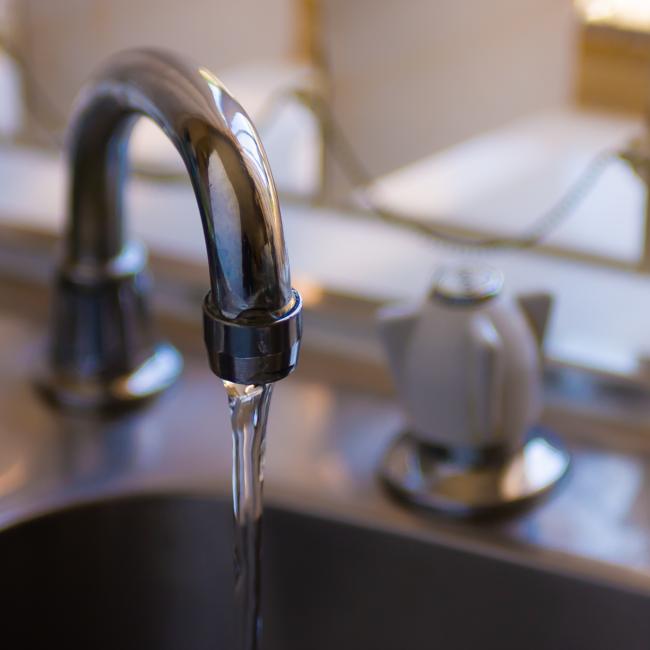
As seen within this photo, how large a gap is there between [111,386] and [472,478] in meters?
0.25

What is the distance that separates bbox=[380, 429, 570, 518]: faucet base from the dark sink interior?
0.09ft

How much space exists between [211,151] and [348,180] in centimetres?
37

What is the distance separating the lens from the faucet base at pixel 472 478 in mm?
617

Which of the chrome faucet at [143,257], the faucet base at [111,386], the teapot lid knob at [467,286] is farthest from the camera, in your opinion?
the faucet base at [111,386]

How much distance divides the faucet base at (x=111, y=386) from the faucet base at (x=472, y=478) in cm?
18

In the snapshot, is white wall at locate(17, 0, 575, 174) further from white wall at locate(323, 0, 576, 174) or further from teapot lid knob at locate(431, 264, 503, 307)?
teapot lid knob at locate(431, 264, 503, 307)

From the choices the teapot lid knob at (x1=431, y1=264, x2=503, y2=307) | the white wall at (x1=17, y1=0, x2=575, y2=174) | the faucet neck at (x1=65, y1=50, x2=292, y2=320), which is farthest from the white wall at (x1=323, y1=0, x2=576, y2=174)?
the faucet neck at (x1=65, y1=50, x2=292, y2=320)

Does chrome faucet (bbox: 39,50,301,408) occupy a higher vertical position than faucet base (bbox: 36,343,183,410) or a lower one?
higher

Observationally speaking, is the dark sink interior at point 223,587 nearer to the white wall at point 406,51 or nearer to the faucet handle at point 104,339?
the faucet handle at point 104,339

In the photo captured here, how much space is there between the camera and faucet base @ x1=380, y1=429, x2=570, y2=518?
24.3 inches

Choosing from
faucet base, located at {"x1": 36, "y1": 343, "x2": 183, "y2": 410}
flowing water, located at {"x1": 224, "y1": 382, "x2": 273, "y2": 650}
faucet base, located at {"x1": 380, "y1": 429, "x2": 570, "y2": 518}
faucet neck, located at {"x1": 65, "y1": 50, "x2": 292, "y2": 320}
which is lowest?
faucet base, located at {"x1": 36, "y1": 343, "x2": 183, "y2": 410}

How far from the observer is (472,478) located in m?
0.62

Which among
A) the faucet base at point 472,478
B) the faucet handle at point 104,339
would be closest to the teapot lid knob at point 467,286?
the faucet base at point 472,478

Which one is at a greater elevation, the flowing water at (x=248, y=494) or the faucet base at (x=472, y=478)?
the flowing water at (x=248, y=494)
